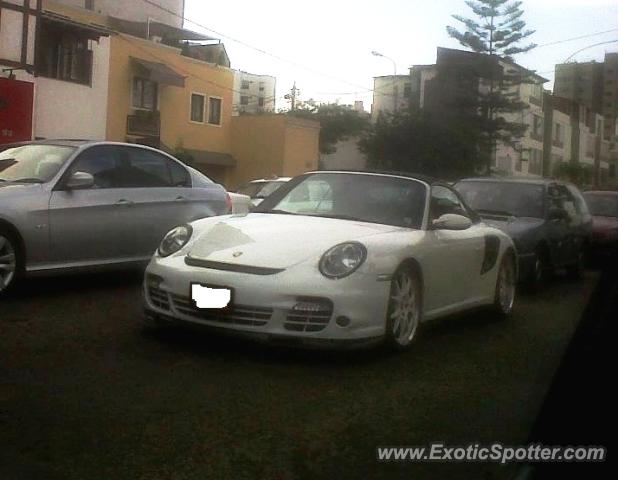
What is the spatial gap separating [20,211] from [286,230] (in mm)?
2624

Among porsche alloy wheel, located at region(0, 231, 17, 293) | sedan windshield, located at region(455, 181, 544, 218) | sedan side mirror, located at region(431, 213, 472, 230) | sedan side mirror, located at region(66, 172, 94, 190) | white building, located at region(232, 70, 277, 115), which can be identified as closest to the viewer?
sedan side mirror, located at region(431, 213, 472, 230)

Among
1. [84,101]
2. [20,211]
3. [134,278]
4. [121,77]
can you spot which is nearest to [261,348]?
[20,211]

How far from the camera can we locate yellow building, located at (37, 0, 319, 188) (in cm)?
2870

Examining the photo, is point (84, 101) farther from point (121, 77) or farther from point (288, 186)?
point (288, 186)

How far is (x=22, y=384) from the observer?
478cm

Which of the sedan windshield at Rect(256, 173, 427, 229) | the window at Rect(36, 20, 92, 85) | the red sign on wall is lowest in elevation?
the sedan windshield at Rect(256, 173, 427, 229)

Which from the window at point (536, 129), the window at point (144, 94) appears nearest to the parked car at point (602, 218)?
the window at point (536, 129)

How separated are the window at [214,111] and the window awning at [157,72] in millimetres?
3846

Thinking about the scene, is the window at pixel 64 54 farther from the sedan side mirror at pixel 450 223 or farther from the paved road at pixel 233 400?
the sedan side mirror at pixel 450 223

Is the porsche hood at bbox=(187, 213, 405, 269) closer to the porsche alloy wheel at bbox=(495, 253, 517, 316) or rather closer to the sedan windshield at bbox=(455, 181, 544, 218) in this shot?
the porsche alloy wheel at bbox=(495, 253, 517, 316)

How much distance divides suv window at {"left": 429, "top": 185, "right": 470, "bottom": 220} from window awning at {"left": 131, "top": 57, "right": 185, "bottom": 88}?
25874 millimetres

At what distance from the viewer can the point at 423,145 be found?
24734 mm

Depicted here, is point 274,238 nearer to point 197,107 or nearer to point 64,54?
point 64,54

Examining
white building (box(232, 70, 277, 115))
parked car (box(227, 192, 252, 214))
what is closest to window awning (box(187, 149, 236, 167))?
white building (box(232, 70, 277, 115))
